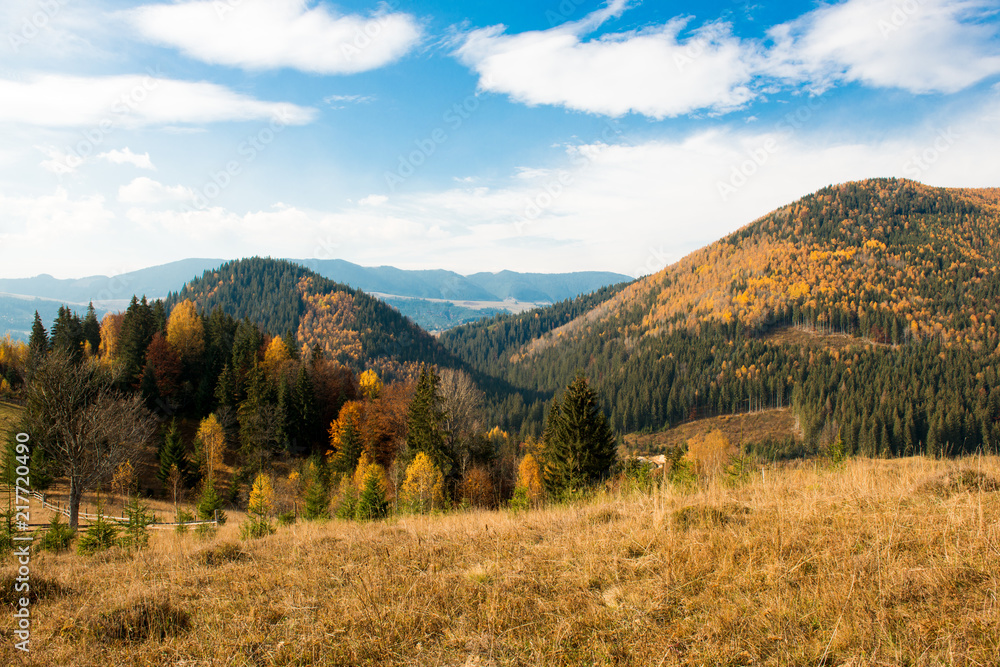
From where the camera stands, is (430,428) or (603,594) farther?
(430,428)

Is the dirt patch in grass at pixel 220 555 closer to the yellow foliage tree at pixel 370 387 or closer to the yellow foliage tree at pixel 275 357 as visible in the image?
the yellow foliage tree at pixel 275 357

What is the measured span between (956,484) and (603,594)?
6.18m

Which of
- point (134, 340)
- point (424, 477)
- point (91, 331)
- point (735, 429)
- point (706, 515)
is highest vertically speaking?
point (91, 331)

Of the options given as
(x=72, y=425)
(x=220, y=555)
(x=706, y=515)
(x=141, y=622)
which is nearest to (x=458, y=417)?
(x=72, y=425)

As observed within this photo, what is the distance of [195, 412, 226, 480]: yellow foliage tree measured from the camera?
45.5 metres

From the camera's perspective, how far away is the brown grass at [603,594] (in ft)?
11.6

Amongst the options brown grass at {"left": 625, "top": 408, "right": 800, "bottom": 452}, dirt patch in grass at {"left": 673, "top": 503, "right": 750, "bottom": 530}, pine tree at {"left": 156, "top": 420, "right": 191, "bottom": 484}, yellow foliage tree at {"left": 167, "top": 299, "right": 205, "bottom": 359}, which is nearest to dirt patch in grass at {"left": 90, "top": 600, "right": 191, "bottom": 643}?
dirt patch in grass at {"left": 673, "top": 503, "right": 750, "bottom": 530}

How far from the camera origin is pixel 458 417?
4081 centimetres

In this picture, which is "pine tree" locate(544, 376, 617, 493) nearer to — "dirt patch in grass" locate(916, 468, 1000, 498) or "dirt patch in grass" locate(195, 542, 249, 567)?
"dirt patch in grass" locate(916, 468, 1000, 498)

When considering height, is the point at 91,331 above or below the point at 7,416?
above

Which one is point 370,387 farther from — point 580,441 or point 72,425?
point 72,425

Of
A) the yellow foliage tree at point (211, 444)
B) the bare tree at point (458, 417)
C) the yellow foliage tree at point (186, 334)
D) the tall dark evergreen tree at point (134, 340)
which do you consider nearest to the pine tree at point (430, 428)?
the bare tree at point (458, 417)

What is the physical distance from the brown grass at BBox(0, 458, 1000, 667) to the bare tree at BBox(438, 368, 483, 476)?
110 feet

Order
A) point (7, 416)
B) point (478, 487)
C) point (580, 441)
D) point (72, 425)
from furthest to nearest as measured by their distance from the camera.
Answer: point (7, 416) → point (478, 487) → point (580, 441) → point (72, 425)
